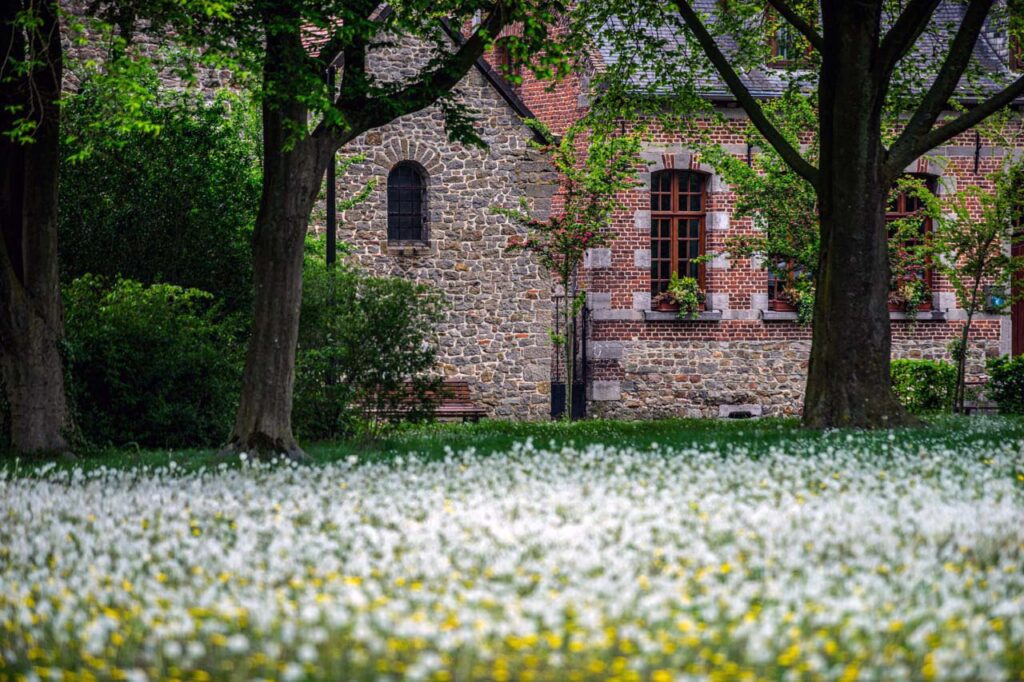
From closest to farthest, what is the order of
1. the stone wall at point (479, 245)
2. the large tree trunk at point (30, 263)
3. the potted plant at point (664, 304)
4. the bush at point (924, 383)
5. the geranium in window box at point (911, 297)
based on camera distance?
the large tree trunk at point (30, 263)
the bush at point (924, 383)
the stone wall at point (479, 245)
the potted plant at point (664, 304)
the geranium in window box at point (911, 297)

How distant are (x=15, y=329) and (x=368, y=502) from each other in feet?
20.8

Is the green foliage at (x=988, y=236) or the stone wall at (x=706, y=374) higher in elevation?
the green foliage at (x=988, y=236)

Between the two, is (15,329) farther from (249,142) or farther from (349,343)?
(249,142)

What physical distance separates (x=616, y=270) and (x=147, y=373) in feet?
41.0

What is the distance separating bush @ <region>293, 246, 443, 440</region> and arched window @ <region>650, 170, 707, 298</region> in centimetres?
1023

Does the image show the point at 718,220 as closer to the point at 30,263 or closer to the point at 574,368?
the point at 574,368

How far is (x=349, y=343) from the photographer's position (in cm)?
1556

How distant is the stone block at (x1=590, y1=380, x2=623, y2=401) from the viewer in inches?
966

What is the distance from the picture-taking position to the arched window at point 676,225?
25203 millimetres

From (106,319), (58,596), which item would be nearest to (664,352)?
(106,319)

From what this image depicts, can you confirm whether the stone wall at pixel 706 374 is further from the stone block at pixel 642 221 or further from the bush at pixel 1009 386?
the bush at pixel 1009 386

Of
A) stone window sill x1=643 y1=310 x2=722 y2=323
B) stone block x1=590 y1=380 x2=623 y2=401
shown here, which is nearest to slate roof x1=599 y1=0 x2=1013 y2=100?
stone window sill x1=643 y1=310 x2=722 y2=323

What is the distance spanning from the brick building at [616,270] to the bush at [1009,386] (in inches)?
145

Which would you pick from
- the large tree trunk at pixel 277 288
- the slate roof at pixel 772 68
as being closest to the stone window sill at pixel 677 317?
the slate roof at pixel 772 68
